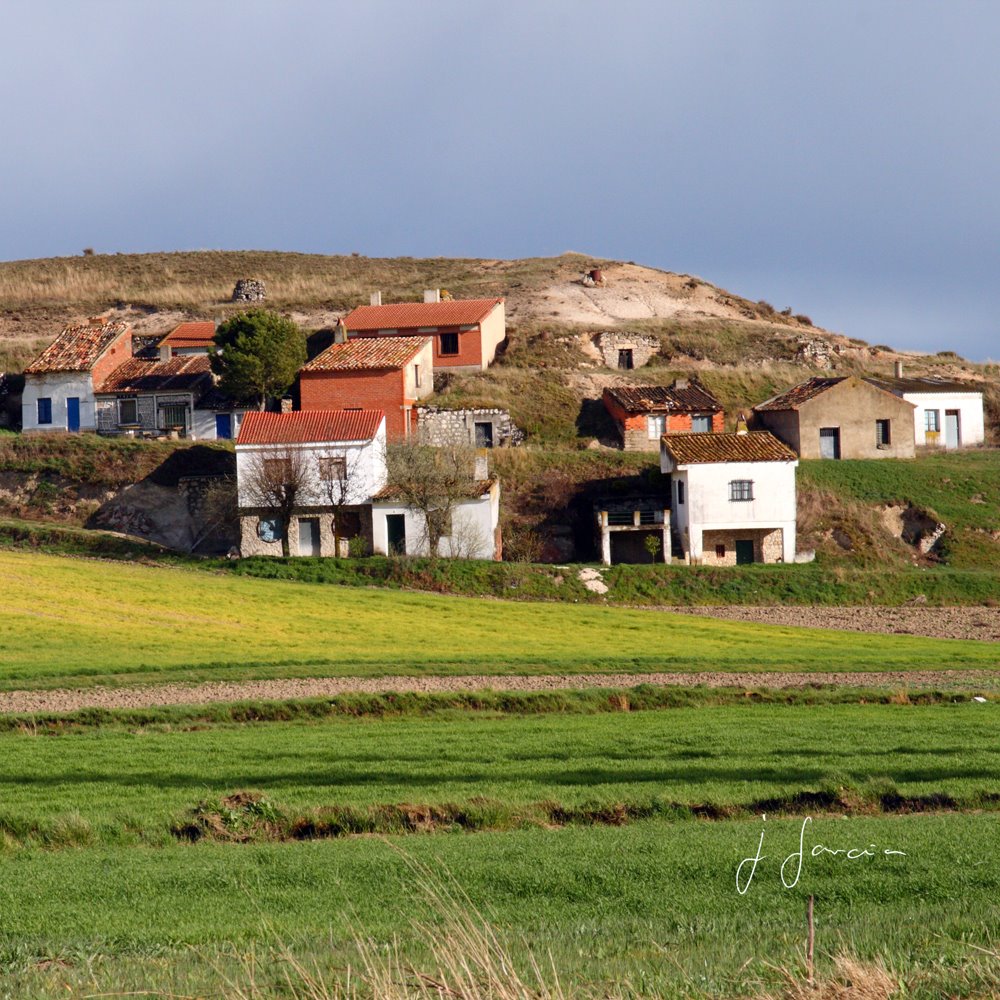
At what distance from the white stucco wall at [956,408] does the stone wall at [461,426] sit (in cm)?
2403

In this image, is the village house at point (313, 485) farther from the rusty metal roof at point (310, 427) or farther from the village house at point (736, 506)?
the village house at point (736, 506)

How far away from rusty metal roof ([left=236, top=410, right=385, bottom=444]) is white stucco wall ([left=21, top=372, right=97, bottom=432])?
18049 millimetres

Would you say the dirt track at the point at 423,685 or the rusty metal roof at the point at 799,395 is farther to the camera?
the rusty metal roof at the point at 799,395

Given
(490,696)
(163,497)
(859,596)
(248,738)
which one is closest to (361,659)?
(490,696)

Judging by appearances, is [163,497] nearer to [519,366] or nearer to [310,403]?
[310,403]

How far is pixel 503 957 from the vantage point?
755 centimetres

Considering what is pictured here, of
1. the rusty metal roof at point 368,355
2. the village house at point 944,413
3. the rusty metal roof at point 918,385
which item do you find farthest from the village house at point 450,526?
the village house at point 944,413

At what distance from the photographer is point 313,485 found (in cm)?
6103

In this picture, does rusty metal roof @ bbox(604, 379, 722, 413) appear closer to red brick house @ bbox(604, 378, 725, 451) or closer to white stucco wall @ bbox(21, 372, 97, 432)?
red brick house @ bbox(604, 378, 725, 451)

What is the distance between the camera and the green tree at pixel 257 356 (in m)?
74.0

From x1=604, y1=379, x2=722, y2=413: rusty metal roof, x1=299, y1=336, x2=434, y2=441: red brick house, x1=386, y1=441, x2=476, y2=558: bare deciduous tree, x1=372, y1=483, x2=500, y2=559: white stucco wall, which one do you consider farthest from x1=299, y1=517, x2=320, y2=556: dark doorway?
x1=604, y1=379, x2=722, y2=413: rusty metal roof

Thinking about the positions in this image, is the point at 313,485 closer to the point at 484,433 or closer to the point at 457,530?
the point at 457,530

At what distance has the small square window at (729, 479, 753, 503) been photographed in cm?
6194

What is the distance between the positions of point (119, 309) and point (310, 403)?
1548 inches
